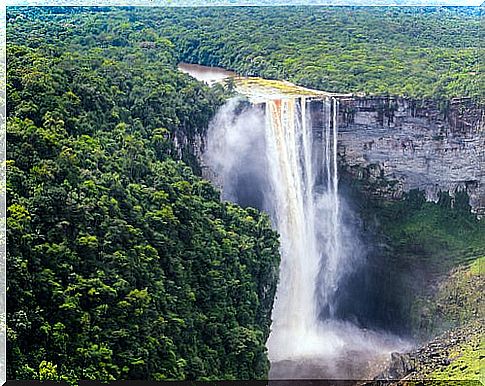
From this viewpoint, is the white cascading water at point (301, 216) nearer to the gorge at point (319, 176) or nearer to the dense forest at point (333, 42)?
the gorge at point (319, 176)

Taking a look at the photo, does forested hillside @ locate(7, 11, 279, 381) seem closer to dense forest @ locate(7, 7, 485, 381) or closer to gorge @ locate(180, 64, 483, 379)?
dense forest @ locate(7, 7, 485, 381)

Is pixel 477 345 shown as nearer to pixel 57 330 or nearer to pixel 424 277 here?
pixel 424 277

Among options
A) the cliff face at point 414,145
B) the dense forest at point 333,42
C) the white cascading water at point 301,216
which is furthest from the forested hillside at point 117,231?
the cliff face at point 414,145

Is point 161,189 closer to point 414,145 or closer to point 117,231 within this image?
point 117,231

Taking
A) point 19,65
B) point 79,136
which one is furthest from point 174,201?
point 19,65

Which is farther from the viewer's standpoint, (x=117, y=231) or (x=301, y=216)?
(x=301, y=216)

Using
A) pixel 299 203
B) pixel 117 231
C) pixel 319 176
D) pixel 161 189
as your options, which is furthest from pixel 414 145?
pixel 117 231
